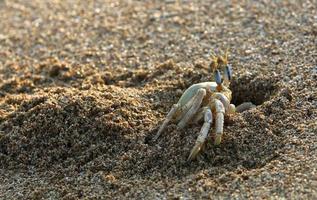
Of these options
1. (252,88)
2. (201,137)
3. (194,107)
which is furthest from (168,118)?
(252,88)

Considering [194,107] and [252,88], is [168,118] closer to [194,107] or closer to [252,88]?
[194,107]

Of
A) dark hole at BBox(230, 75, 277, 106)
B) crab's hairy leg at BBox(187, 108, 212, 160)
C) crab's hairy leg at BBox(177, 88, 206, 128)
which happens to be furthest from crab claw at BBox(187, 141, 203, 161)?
dark hole at BBox(230, 75, 277, 106)

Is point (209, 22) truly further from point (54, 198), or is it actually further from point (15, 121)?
point (54, 198)

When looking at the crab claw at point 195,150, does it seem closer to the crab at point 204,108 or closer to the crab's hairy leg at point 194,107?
the crab at point 204,108

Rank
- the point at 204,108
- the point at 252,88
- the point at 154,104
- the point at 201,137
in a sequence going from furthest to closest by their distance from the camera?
the point at 252,88 → the point at 154,104 → the point at 204,108 → the point at 201,137

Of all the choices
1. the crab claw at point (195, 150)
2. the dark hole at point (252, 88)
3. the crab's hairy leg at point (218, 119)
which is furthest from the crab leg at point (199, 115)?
the dark hole at point (252, 88)

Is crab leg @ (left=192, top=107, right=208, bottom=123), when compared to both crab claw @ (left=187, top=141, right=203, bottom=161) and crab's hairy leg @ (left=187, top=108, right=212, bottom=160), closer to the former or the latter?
crab's hairy leg @ (left=187, top=108, right=212, bottom=160)

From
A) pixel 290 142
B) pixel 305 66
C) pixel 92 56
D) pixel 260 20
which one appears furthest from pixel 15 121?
pixel 260 20
